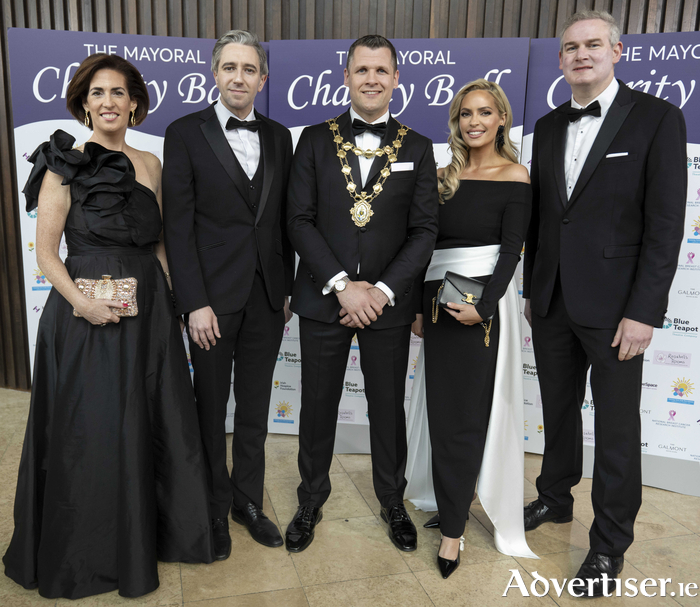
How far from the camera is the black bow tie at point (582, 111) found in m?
2.15

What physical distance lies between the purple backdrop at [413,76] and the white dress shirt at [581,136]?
982mm

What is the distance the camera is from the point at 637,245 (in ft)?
6.97

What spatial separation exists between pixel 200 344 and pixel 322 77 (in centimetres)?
182

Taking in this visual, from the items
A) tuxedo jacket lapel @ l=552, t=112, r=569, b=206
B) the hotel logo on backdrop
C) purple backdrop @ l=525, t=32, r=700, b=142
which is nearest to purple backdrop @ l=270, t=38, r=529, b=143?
purple backdrop @ l=525, t=32, r=700, b=142

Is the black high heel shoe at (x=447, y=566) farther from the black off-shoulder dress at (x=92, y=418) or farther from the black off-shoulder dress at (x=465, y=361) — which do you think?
the black off-shoulder dress at (x=92, y=418)

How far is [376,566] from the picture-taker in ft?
7.50

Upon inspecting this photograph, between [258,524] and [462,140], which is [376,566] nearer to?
[258,524]

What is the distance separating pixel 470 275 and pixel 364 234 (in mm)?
445

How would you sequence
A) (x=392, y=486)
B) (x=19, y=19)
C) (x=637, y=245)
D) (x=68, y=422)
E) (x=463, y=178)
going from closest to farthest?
(x=68, y=422), (x=637, y=245), (x=463, y=178), (x=392, y=486), (x=19, y=19)

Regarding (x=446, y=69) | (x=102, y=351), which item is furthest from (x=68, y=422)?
(x=446, y=69)

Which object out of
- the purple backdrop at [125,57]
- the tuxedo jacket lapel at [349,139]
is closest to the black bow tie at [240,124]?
the tuxedo jacket lapel at [349,139]

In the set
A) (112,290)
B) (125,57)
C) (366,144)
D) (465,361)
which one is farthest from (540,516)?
(125,57)

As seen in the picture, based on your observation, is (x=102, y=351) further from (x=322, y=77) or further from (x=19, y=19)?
(x=19, y=19)

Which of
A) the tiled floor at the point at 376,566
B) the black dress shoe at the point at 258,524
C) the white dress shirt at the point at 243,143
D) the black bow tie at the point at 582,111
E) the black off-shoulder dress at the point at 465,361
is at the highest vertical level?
the black bow tie at the point at 582,111
